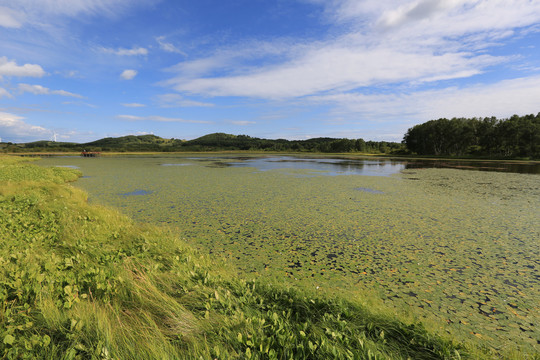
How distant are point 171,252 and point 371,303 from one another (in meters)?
4.34

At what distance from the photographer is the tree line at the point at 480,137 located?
Result: 51.3 m

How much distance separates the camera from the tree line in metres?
51.3

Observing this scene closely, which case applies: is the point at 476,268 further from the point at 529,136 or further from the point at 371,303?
the point at 529,136

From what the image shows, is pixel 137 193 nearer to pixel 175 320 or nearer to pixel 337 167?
pixel 175 320

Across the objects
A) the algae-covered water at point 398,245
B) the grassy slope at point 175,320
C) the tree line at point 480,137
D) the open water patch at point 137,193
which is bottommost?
the algae-covered water at point 398,245

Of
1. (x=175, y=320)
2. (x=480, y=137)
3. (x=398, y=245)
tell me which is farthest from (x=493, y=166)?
(x=175, y=320)

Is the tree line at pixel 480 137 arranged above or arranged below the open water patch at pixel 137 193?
above

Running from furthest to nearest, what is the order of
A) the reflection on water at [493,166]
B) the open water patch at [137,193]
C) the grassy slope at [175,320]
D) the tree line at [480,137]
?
the tree line at [480,137] < the reflection on water at [493,166] < the open water patch at [137,193] < the grassy slope at [175,320]

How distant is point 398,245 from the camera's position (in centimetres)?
651

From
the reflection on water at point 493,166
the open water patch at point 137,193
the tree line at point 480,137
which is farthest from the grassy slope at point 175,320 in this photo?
the tree line at point 480,137

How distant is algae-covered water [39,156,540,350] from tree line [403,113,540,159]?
5801cm

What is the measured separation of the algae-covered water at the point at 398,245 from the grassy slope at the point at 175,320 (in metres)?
1.23

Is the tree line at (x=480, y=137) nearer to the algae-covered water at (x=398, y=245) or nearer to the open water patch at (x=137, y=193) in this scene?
the algae-covered water at (x=398, y=245)

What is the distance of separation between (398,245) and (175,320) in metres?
5.98
